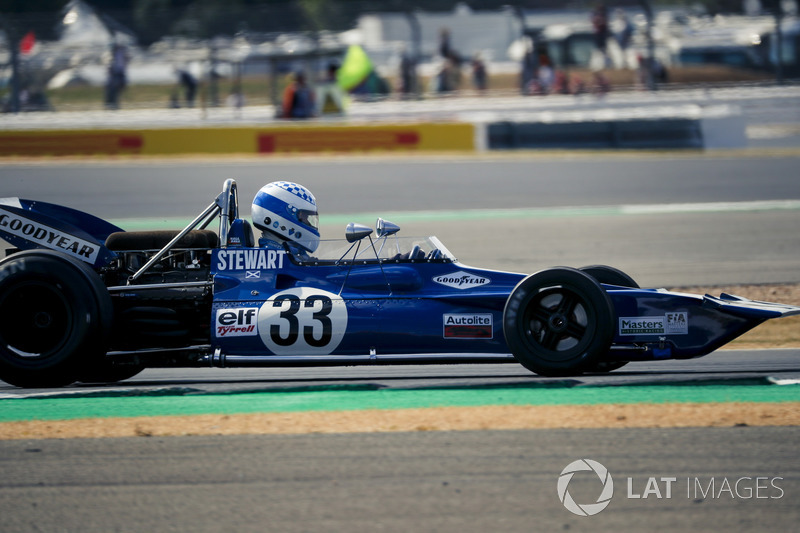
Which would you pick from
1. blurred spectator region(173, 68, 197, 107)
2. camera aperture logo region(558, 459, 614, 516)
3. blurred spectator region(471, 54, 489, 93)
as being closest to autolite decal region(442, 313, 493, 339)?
camera aperture logo region(558, 459, 614, 516)

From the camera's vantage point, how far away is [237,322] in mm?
6090

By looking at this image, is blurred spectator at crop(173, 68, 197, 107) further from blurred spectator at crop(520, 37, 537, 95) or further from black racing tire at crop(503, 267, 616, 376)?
black racing tire at crop(503, 267, 616, 376)

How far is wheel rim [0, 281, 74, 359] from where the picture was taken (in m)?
6.05

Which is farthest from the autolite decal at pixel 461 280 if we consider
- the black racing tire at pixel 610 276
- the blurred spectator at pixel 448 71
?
the blurred spectator at pixel 448 71

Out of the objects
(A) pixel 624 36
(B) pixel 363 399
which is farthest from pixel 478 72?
(B) pixel 363 399

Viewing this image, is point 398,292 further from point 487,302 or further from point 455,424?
point 455,424

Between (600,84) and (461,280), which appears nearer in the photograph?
(461,280)

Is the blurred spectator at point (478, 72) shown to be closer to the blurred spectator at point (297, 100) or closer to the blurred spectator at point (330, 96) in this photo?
the blurred spectator at point (330, 96)

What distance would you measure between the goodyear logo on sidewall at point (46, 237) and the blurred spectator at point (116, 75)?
49.3 feet

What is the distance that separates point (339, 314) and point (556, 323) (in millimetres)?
1276

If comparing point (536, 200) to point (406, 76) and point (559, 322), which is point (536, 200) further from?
point (559, 322)

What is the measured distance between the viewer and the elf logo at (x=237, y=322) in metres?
6.06

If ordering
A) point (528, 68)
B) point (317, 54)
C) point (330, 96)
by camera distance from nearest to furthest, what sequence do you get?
point (330, 96), point (528, 68), point (317, 54)

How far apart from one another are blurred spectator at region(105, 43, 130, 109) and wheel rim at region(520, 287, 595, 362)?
16.8m
